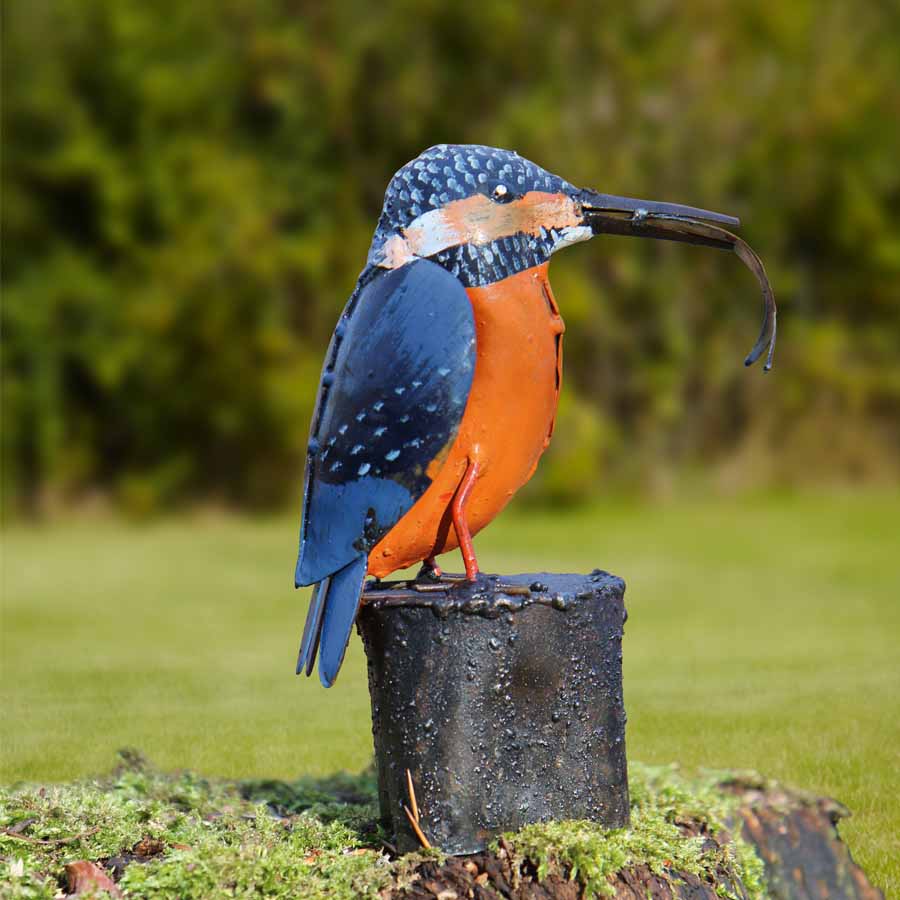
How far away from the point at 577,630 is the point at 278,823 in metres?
0.76

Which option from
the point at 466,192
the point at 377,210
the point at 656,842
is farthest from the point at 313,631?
the point at 377,210

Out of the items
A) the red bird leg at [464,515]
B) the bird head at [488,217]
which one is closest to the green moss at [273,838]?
the red bird leg at [464,515]

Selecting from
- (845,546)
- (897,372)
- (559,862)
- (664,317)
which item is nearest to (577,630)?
(559,862)

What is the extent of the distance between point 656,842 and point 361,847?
596mm

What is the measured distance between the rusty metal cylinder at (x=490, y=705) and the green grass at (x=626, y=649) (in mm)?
800

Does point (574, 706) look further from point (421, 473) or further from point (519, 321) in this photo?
point (519, 321)

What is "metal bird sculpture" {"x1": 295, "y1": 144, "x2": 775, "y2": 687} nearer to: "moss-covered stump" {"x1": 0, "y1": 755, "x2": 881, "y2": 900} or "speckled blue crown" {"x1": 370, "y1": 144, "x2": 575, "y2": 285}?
"speckled blue crown" {"x1": 370, "y1": 144, "x2": 575, "y2": 285}

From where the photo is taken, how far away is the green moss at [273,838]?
89.5 inches

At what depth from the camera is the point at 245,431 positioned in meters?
9.81

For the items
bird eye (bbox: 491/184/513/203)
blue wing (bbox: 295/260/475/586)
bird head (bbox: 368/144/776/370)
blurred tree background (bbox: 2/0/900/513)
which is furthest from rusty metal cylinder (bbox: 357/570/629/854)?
blurred tree background (bbox: 2/0/900/513)

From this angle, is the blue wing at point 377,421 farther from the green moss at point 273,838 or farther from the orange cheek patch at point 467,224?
the green moss at point 273,838

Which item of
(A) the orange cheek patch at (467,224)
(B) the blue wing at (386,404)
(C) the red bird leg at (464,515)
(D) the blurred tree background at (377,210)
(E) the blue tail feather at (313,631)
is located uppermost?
(D) the blurred tree background at (377,210)

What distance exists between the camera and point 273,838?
2479 millimetres

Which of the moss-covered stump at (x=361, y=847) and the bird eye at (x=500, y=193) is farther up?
the bird eye at (x=500, y=193)
